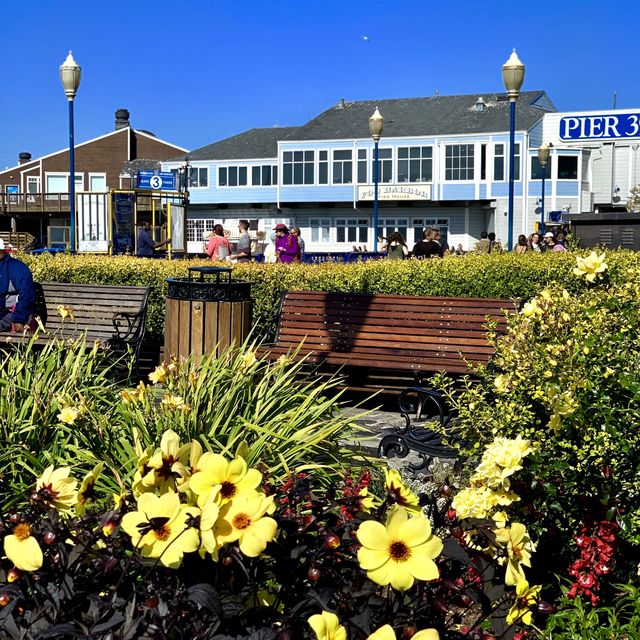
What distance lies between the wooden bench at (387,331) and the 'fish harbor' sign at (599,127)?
7304 mm

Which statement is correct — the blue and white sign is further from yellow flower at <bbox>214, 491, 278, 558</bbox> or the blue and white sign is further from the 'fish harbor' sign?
yellow flower at <bbox>214, 491, 278, 558</bbox>

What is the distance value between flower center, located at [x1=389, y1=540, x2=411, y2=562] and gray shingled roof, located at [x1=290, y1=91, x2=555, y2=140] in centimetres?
5474

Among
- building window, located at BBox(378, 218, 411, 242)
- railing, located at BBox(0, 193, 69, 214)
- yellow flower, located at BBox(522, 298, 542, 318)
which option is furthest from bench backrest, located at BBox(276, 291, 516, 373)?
railing, located at BBox(0, 193, 69, 214)

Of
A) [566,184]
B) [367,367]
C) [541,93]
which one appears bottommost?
[367,367]

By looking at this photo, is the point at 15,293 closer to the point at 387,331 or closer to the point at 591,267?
the point at 387,331

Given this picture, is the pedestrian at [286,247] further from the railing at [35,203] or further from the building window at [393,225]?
the railing at [35,203]

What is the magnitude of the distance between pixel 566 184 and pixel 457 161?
21.2 feet

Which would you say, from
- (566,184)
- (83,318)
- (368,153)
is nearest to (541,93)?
(566,184)

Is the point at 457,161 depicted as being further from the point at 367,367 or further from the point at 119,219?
the point at 367,367

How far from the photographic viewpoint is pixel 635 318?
4.23 meters

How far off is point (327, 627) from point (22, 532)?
2.52 feet

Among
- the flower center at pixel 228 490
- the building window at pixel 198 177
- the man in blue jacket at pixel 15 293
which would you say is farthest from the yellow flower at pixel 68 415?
the building window at pixel 198 177

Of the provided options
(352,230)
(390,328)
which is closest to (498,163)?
(352,230)

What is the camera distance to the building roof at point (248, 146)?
6375cm
